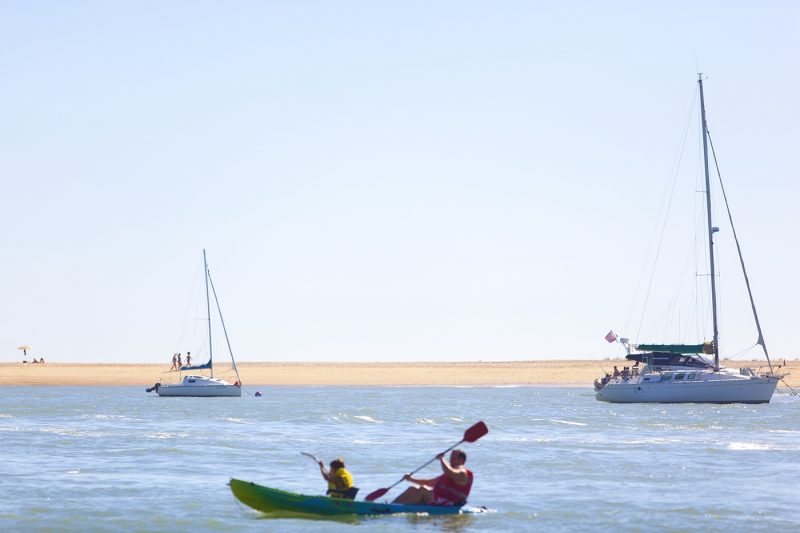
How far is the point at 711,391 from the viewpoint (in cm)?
6631

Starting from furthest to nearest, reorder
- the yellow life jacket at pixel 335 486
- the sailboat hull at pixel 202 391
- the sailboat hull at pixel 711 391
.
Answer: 1. the sailboat hull at pixel 202 391
2. the sailboat hull at pixel 711 391
3. the yellow life jacket at pixel 335 486

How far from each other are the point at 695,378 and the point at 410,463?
111 ft

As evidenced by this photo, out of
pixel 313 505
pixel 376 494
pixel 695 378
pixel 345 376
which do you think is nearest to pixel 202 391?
pixel 695 378

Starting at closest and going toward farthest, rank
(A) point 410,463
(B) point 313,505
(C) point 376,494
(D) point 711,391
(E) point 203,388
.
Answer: (B) point 313,505 → (C) point 376,494 → (A) point 410,463 → (D) point 711,391 → (E) point 203,388

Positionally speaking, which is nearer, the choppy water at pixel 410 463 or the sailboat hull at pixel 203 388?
the choppy water at pixel 410 463

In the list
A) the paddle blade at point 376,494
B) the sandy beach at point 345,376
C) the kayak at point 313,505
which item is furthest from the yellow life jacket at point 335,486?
the sandy beach at point 345,376

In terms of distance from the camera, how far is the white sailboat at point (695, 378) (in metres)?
66.4

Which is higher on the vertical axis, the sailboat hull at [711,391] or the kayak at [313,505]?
the sailboat hull at [711,391]

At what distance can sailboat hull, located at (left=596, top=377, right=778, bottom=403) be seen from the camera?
6612 cm

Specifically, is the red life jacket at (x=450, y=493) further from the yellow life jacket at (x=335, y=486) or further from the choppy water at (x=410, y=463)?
the yellow life jacket at (x=335, y=486)

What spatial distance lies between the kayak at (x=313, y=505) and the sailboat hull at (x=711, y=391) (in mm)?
42945

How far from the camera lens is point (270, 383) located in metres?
121

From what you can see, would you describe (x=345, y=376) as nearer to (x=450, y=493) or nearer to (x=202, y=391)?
(x=202, y=391)

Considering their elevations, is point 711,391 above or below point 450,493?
above
